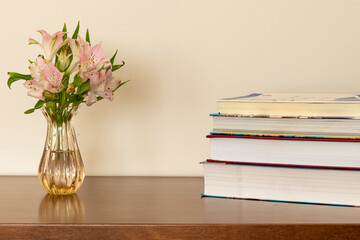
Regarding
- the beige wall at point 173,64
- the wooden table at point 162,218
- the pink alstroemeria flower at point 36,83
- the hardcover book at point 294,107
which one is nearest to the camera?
the wooden table at point 162,218

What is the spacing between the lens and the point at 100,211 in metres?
0.91

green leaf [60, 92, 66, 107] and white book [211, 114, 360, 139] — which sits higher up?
green leaf [60, 92, 66, 107]

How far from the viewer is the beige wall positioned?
1.24 m

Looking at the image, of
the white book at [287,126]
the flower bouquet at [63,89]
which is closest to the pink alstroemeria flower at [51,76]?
the flower bouquet at [63,89]

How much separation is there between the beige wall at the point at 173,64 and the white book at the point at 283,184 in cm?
28

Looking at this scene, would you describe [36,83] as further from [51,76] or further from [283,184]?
[283,184]

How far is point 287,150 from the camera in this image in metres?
0.95

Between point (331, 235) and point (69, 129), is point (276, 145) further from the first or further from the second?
point (69, 129)

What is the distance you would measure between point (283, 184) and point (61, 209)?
39cm

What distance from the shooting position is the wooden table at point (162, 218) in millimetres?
811

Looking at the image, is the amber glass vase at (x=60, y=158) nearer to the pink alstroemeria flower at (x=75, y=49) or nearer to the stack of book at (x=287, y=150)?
the pink alstroemeria flower at (x=75, y=49)

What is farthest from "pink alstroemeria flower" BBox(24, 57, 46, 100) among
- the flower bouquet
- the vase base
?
the vase base

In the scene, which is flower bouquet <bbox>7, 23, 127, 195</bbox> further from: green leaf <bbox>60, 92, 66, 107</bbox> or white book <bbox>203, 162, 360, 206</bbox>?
white book <bbox>203, 162, 360, 206</bbox>

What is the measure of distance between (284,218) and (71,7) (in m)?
0.73
